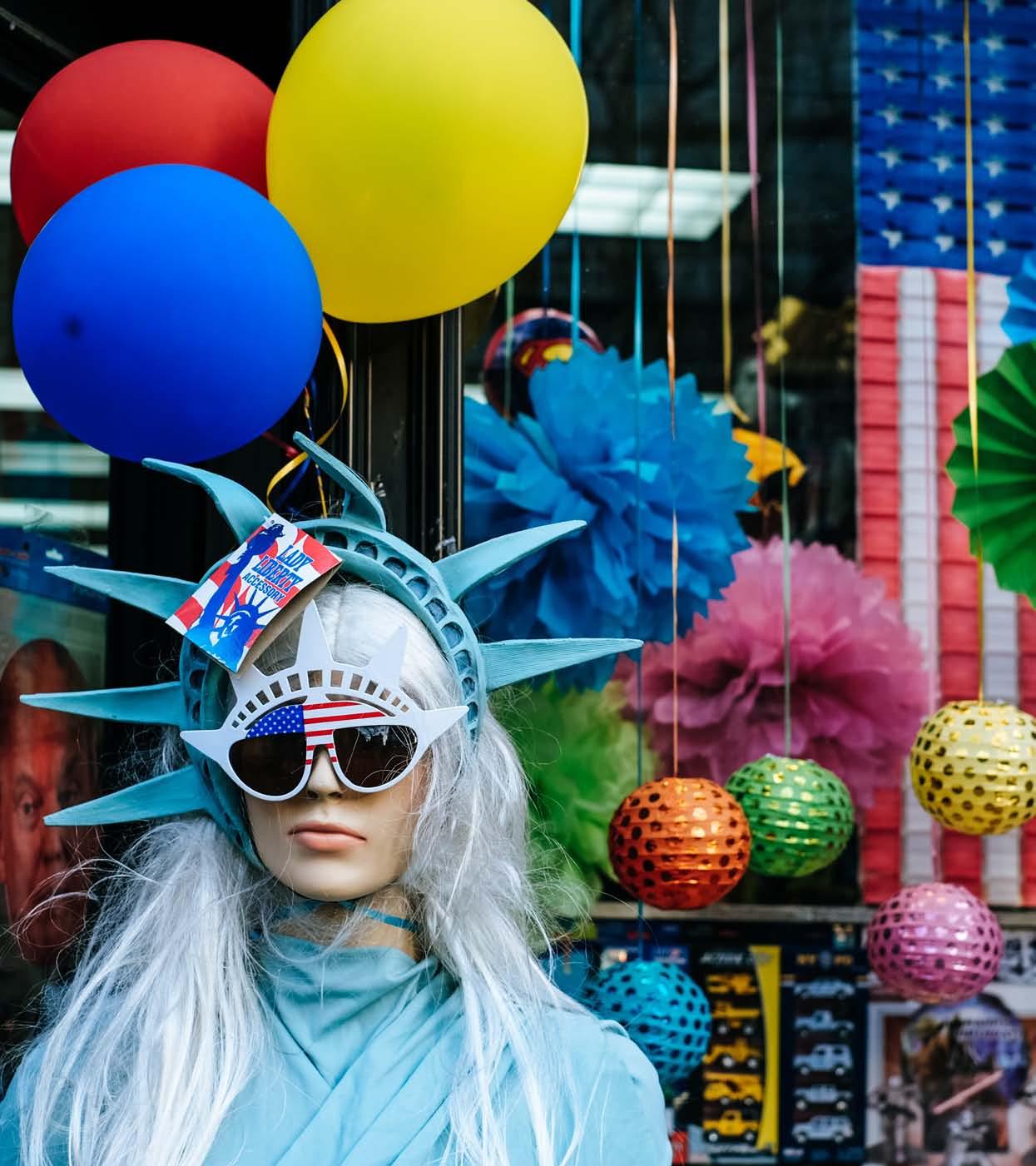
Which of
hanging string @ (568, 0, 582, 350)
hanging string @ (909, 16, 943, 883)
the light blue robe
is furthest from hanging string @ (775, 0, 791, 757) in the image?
the light blue robe

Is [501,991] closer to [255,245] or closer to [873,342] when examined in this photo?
[255,245]

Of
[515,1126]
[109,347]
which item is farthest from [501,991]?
[109,347]

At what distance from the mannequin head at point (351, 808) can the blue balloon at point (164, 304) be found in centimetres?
23

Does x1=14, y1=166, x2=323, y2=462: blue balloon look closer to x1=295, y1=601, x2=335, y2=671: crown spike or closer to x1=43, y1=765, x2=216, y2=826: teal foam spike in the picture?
x1=295, y1=601, x2=335, y2=671: crown spike

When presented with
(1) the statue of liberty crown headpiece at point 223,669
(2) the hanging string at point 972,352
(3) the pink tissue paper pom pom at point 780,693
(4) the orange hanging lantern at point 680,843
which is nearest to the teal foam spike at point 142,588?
(1) the statue of liberty crown headpiece at point 223,669

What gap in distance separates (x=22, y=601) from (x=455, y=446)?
1.92ft

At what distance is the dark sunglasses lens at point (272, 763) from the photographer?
1506 millimetres

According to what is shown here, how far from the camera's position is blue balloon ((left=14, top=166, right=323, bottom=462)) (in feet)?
4.99

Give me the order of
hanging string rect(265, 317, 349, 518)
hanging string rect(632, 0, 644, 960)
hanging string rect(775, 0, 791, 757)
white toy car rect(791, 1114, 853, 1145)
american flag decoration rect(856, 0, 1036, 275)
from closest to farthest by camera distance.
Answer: hanging string rect(265, 317, 349, 518) < hanging string rect(632, 0, 644, 960) < hanging string rect(775, 0, 791, 757) < white toy car rect(791, 1114, 853, 1145) < american flag decoration rect(856, 0, 1036, 275)

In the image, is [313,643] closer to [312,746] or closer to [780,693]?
[312,746]

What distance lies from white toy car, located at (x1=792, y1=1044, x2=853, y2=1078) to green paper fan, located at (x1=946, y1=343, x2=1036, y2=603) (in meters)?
0.80

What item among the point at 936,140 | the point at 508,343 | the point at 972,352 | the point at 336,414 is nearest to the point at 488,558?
the point at 336,414

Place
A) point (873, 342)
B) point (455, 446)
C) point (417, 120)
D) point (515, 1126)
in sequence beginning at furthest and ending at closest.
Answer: point (873, 342)
point (455, 446)
point (417, 120)
point (515, 1126)

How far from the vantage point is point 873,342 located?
2.77m
